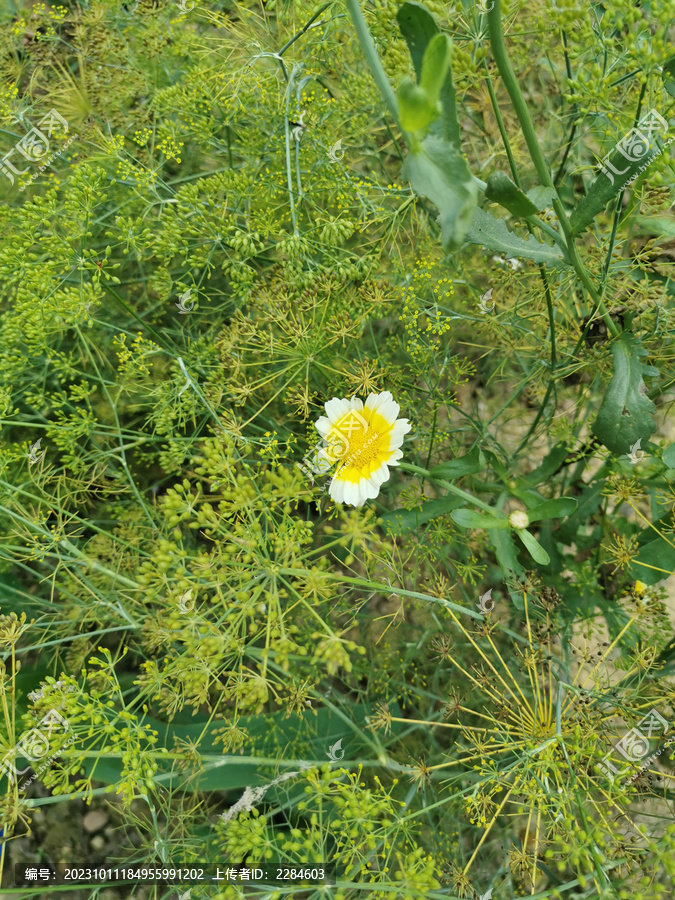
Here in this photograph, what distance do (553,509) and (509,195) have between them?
0.89 meters

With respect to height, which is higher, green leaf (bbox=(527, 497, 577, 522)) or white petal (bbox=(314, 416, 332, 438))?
white petal (bbox=(314, 416, 332, 438))

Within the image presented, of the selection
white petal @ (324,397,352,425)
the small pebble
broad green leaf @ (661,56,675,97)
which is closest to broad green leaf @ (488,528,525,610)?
white petal @ (324,397,352,425)

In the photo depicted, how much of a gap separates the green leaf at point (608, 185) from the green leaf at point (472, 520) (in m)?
0.77

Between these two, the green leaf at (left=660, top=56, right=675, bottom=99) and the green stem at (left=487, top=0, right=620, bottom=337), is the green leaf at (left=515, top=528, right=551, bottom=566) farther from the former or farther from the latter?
the green leaf at (left=660, top=56, right=675, bottom=99)

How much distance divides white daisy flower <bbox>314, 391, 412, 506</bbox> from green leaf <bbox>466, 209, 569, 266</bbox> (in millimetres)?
482

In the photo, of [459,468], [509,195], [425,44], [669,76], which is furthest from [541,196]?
[459,468]

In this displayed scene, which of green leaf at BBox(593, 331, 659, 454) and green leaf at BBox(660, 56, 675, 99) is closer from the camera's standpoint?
green leaf at BBox(660, 56, 675, 99)

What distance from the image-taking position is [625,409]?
1.65 m

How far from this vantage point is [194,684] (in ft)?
5.07

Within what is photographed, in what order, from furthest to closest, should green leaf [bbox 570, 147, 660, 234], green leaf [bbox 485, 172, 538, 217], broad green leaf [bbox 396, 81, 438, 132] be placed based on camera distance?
green leaf [bbox 570, 147, 660, 234] → green leaf [bbox 485, 172, 538, 217] → broad green leaf [bbox 396, 81, 438, 132]

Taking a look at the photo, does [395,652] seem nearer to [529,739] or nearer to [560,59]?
[529,739]

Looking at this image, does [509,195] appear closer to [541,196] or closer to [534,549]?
[541,196]

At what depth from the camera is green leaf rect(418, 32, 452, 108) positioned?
879 mm

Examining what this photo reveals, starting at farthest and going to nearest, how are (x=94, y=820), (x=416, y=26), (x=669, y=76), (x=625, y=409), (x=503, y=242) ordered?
(x=94, y=820) → (x=625, y=409) → (x=503, y=242) → (x=669, y=76) → (x=416, y=26)
